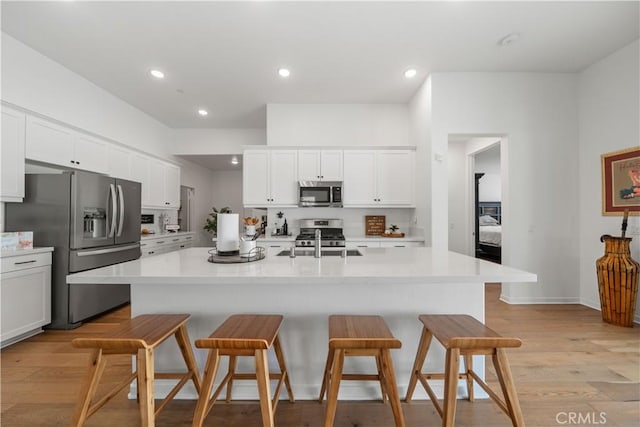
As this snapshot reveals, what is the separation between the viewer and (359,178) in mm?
4477

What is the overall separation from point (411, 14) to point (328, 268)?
7.81ft

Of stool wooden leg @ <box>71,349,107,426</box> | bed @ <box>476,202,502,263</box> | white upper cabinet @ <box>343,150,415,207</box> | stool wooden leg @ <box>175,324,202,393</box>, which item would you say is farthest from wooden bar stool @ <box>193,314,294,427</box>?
bed @ <box>476,202,502,263</box>

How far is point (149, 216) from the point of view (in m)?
5.29

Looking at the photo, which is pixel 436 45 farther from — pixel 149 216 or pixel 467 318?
pixel 149 216

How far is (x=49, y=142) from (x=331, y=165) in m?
3.36

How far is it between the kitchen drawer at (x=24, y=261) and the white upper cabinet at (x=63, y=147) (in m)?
1.00

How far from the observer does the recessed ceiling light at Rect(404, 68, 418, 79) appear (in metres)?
3.60

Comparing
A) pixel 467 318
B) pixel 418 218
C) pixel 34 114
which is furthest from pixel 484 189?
pixel 34 114

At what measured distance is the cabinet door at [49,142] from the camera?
2957 millimetres

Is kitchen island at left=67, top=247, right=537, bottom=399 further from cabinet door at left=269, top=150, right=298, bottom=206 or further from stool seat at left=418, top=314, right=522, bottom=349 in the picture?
cabinet door at left=269, top=150, right=298, bottom=206

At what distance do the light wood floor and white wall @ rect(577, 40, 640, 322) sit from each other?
1.01m

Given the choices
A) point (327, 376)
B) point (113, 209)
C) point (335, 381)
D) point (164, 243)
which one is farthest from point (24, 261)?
point (335, 381)

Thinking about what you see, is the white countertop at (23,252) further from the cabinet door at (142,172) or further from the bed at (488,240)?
the bed at (488,240)

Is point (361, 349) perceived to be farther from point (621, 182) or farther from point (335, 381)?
point (621, 182)
